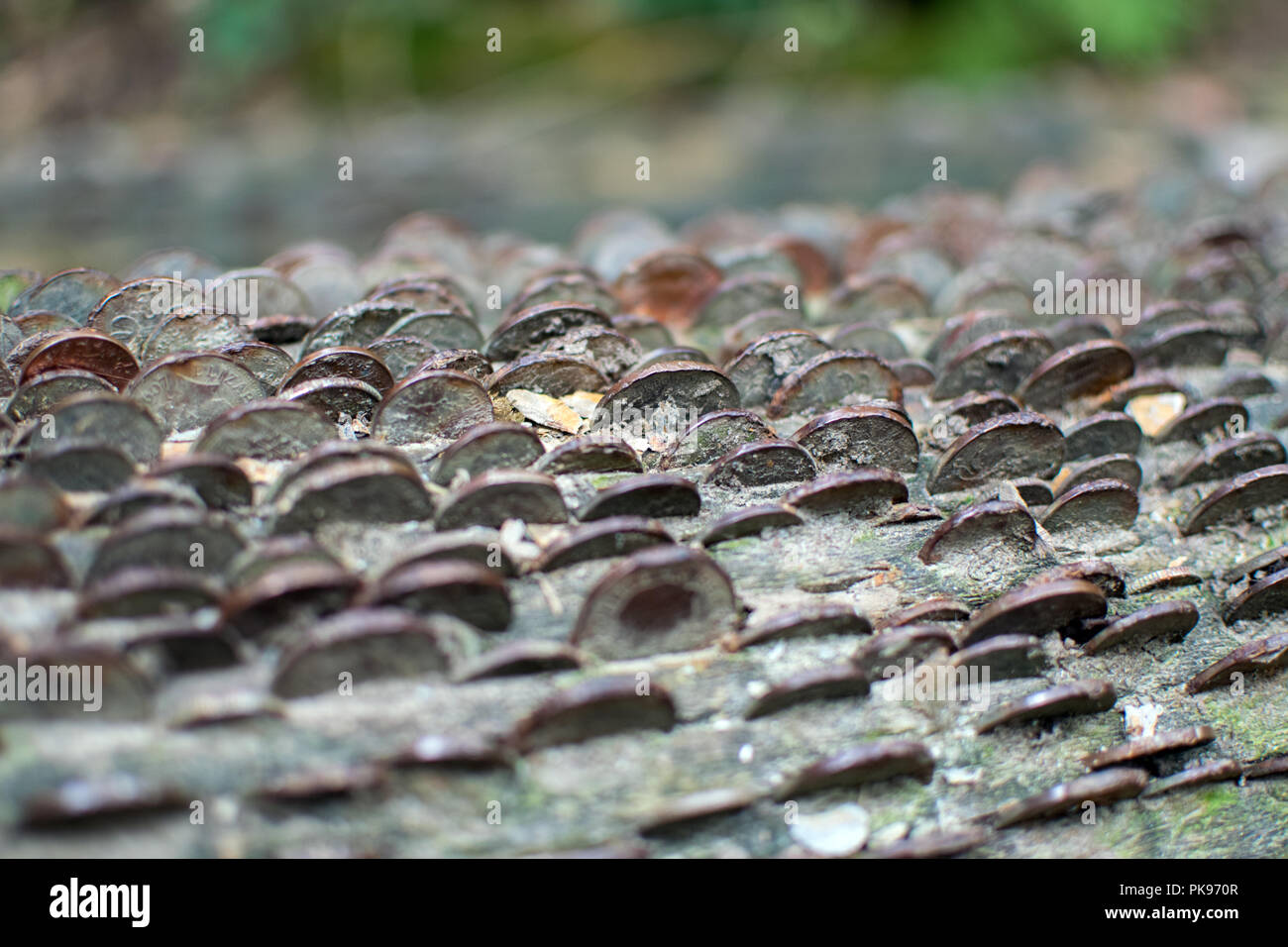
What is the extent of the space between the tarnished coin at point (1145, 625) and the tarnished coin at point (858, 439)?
0.34 m

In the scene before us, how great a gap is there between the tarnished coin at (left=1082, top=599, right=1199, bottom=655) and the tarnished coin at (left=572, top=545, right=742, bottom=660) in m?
0.48

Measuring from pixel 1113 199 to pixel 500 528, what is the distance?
1.93 metres

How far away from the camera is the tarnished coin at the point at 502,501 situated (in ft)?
4.17

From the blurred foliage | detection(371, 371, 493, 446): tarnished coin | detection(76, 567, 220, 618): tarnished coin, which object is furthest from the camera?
the blurred foliage

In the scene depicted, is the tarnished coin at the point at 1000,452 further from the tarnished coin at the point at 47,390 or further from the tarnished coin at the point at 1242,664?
the tarnished coin at the point at 47,390

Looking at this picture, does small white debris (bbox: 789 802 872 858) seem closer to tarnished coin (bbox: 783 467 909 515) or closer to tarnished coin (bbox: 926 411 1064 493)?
tarnished coin (bbox: 783 467 909 515)

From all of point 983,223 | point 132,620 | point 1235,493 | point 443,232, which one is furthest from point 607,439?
point 983,223

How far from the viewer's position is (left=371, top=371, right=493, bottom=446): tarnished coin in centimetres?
142

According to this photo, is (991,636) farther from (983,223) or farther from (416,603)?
(983,223)

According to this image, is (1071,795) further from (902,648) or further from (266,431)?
(266,431)

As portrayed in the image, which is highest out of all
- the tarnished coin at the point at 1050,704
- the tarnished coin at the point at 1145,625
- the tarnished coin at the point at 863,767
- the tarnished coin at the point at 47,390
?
the tarnished coin at the point at 47,390

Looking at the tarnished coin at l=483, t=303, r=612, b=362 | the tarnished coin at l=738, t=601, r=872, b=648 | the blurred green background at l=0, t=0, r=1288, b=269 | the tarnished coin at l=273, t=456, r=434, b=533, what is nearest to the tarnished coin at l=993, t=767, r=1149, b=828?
the tarnished coin at l=738, t=601, r=872, b=648

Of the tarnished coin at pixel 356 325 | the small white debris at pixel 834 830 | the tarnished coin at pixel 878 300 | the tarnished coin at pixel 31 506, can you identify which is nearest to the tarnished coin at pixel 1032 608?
the small white debris at pixel 834 830

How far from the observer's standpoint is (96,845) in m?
1.01
